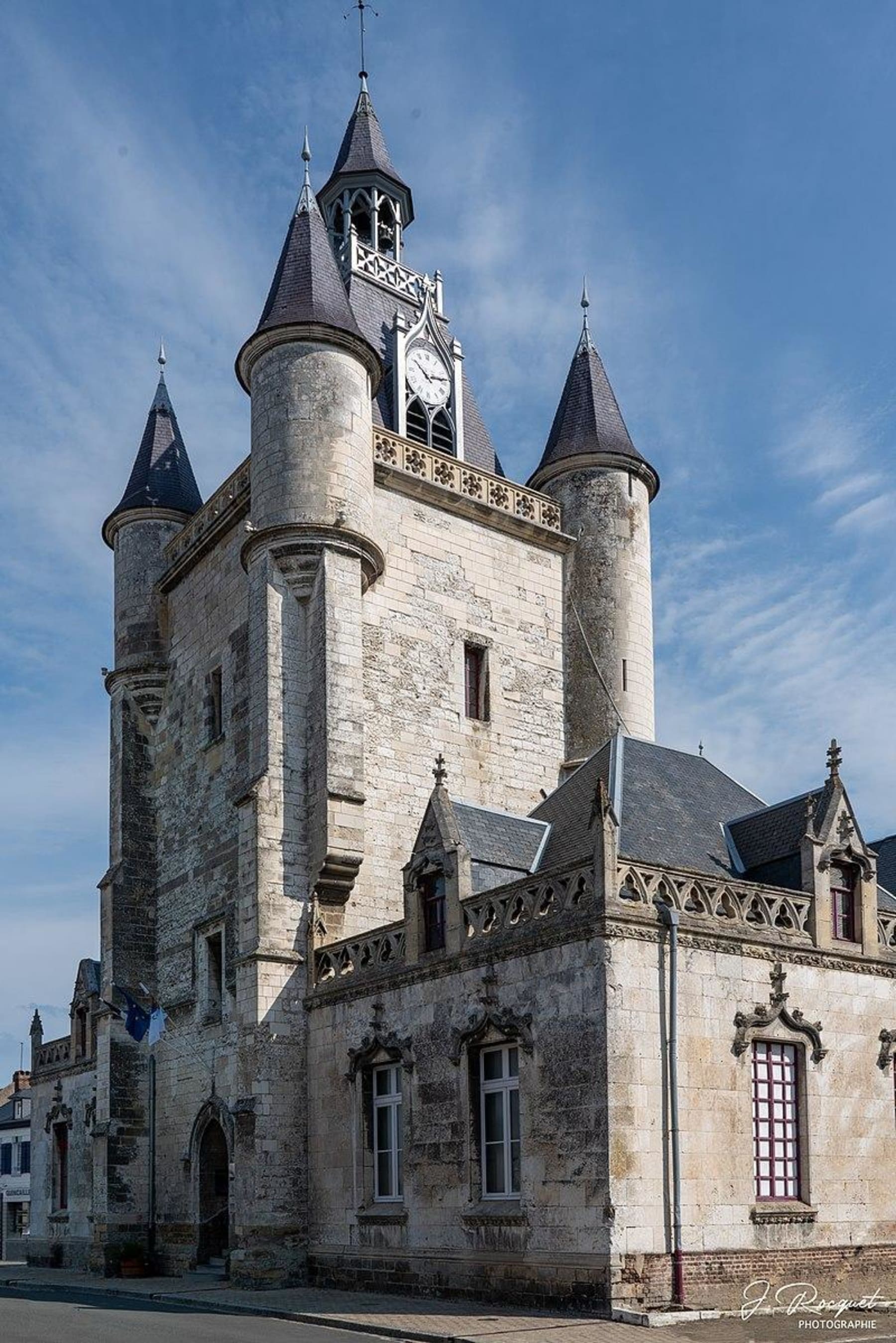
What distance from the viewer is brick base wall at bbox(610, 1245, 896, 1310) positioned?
15.6 m

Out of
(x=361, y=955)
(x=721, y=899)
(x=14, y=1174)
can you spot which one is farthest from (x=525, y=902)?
(x=14, y=1174)

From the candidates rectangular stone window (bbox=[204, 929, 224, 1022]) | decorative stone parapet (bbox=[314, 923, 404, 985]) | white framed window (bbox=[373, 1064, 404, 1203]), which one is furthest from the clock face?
white framed window (bbox=[373, 1064, 404, 1203])

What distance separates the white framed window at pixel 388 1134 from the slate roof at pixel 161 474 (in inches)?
565

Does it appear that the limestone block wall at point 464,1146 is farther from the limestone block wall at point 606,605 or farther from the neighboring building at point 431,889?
the limestone block wall at point 606,605

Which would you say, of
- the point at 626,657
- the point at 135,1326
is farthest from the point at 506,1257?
the point at 626,657

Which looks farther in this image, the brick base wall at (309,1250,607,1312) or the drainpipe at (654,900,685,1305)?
the drainpipe at (654,900,685,1305)

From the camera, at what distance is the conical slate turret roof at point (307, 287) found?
24719mm

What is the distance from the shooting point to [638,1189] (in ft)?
51.8

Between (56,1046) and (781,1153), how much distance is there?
929 inches

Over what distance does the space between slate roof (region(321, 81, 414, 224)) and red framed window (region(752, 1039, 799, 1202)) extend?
2236 centimetres

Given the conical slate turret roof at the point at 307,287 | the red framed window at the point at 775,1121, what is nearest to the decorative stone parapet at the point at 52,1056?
the conical slate turret roof at the point at 307,287

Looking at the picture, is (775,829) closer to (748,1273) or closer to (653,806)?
(653,806)

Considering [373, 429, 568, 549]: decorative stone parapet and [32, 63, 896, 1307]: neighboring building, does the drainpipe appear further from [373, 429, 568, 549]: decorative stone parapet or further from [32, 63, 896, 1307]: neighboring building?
[373, 429, 568, 549]: decorative stone parapet

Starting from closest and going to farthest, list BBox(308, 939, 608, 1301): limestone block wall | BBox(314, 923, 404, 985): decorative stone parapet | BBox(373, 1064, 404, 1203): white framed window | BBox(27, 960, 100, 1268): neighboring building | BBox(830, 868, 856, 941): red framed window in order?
BBox(308, 939, 608, 1301): limestone block wall
BBox(830, 868, 856, 941): red framed window
BBox(373, 1064, 404, 1203): white framed window
BBox(314, 923, 404, 985): decorative stone parapet
BBox(27, 960, 100, 1268): neighboring building
